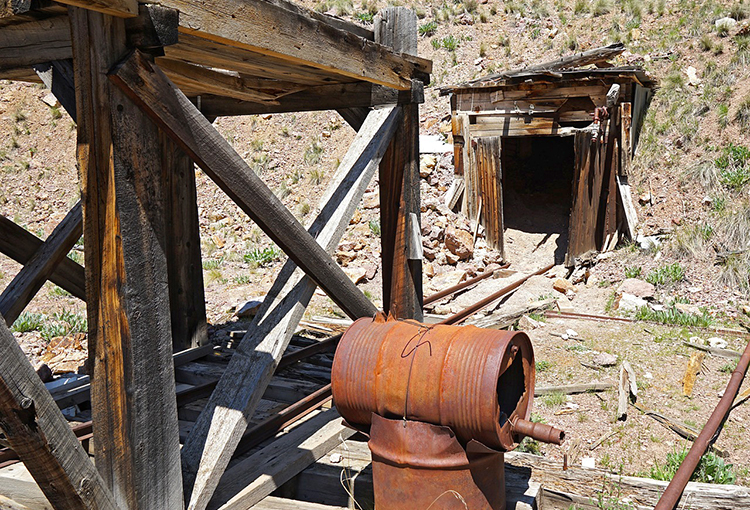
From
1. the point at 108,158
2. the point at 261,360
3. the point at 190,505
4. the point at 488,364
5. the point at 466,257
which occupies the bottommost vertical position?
the point at 466,257

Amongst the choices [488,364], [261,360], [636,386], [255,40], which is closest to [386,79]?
[255,40]

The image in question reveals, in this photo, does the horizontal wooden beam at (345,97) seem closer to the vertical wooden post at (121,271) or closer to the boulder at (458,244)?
the vertical wooden post at (121,271)

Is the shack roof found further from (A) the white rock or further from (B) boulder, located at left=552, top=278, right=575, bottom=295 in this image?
(A) the white rock

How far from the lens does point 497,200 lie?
12523 mm

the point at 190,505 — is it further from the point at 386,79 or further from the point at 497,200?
the point at 497,200

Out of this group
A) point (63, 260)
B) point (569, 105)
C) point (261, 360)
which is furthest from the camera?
point (569, 105)

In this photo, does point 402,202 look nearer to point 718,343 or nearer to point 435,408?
point 435,408

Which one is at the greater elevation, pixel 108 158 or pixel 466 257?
pixel 108 158

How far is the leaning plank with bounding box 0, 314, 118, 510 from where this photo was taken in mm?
2148

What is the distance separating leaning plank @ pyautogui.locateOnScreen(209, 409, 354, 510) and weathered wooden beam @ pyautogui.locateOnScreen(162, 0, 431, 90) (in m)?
2.19

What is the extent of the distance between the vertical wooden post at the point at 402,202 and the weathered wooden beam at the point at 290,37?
0.31m

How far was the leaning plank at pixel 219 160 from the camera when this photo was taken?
2.51 m

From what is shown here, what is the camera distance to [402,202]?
4836 millimetres

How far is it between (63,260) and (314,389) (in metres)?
2.26
